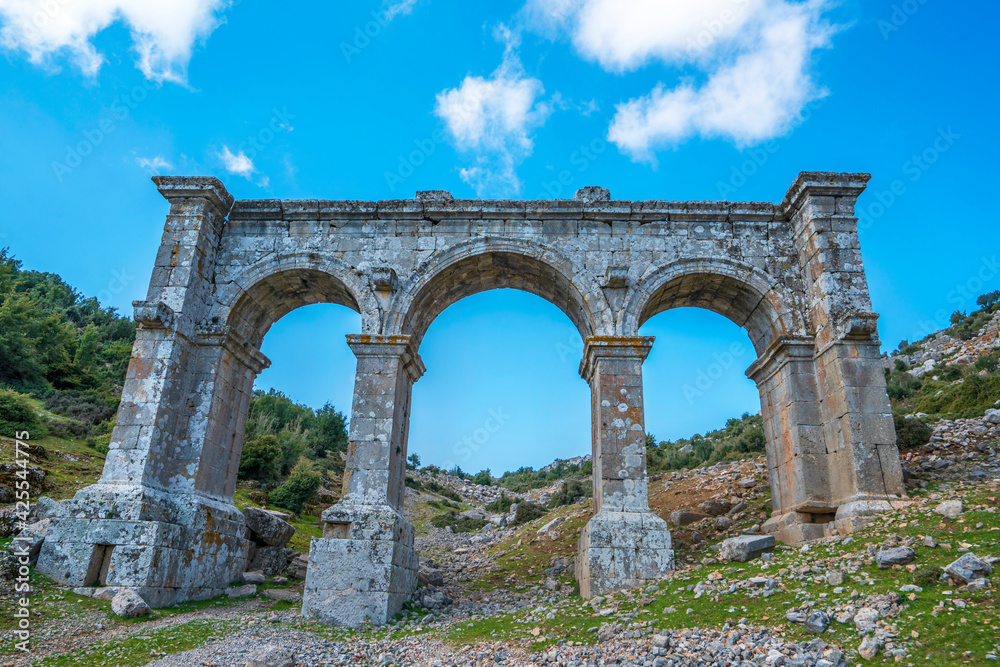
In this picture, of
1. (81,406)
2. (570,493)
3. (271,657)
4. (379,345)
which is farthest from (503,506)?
(271,657)

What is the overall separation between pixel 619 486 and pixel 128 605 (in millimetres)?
6437

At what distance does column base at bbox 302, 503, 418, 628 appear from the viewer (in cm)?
782

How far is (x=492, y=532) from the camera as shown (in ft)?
56.5

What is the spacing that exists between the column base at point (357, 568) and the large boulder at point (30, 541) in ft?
11.6

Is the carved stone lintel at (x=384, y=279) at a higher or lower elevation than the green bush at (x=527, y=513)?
higher

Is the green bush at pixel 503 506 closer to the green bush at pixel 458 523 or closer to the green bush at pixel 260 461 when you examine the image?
the green bush at pixel 458 523

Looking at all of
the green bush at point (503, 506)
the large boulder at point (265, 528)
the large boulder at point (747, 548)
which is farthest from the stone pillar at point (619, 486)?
the green bush at point (503, 506)

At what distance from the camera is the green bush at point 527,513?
17.7 m

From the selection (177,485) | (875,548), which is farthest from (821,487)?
(177,485)

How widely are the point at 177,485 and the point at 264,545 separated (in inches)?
87.2

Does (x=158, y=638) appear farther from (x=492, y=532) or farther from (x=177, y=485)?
(x=492, y=532)

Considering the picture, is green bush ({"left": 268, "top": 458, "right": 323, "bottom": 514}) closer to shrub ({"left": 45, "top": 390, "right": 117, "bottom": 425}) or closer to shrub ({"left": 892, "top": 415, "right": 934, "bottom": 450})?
shrub ({"left": 45, "top": 390, "right": 117, "bottom": 425})

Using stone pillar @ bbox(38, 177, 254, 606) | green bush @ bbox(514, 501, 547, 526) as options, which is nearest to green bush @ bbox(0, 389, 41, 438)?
stone pillar @ bbox(38, 177, 254, 606)

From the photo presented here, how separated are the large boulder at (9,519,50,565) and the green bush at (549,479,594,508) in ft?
41.6
